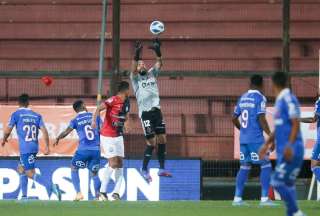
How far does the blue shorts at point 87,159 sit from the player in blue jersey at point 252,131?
167 inches

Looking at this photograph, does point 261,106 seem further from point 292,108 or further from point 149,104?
point 292,108

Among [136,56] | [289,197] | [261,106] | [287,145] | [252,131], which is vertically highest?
[136,56]

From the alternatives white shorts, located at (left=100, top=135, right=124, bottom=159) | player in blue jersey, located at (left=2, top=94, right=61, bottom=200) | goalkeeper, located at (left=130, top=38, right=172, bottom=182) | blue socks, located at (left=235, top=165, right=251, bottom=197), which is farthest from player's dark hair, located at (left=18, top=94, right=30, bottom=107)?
blue socks, located at (left=235, top=165, right=251, bottom=197)

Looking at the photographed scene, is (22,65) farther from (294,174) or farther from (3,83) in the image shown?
(294,174)

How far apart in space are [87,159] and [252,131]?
15.1 ft

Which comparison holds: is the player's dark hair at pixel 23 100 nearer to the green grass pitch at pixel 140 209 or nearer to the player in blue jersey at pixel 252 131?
the green grass pitch at pixel 140 209

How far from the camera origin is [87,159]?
61.2ft

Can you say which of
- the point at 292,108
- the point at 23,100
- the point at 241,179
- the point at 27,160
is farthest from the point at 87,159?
the point at 292,108

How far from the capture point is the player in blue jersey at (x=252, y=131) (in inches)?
592

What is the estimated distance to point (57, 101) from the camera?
75.2ft

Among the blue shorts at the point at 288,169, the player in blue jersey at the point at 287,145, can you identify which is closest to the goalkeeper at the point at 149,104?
the player in blue jersey at the point at 287,145

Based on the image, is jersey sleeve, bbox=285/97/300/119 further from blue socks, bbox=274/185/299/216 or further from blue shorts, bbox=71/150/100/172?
blue shorts, bbox=71/150/100/172

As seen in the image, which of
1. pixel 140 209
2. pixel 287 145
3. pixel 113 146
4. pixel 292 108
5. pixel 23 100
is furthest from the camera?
pixel 23 100

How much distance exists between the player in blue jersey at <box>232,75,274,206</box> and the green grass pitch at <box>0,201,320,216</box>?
15.7 inches
